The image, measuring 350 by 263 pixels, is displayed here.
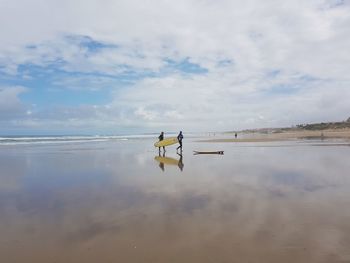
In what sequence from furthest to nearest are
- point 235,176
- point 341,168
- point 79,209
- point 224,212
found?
1. point 341,168
2. point 235,176
3. point 79,209
4. point 224,212

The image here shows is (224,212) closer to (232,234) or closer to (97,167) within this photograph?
(232,234)

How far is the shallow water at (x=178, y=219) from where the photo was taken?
21.8ft

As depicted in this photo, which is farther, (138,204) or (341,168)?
(341,168)

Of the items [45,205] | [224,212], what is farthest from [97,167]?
[224,212]

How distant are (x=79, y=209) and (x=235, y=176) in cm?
798

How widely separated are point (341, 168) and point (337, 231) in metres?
11.3

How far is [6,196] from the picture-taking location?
484 inches

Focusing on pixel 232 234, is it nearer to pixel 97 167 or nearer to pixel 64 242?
pixel 64 242

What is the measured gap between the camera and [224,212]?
9422mm

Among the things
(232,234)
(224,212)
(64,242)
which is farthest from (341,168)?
(64,242)

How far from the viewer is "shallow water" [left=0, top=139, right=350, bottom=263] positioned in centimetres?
665

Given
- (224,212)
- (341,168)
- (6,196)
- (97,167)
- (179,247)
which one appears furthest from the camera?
(97,167)

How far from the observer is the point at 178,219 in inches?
349

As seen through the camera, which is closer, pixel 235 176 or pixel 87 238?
pixel 87 238
